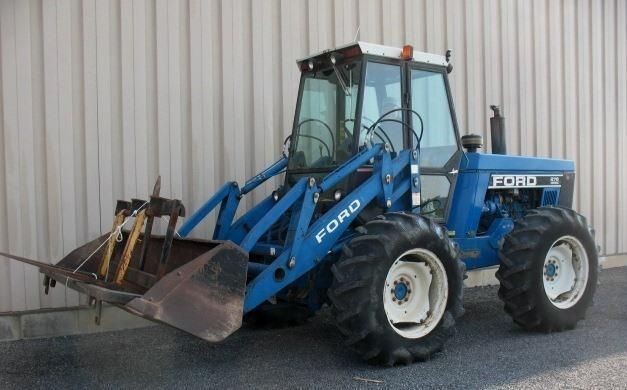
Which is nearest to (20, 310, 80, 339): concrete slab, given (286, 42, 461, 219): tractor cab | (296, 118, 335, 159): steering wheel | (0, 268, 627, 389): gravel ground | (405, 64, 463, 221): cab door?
(0, 268, 627, 389): gravel ground

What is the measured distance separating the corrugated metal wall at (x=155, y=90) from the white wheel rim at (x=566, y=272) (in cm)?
327

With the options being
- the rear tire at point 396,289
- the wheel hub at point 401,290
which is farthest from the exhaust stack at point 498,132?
the wheel hub at point 401,290

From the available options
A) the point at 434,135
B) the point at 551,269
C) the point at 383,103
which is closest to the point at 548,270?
the point at 551,269

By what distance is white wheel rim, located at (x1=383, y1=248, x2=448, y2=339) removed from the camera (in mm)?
4871

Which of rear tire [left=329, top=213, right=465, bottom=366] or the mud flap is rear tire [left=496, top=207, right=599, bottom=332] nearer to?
Result: rear tire [left=329, top=213, right=465, bottom=366]

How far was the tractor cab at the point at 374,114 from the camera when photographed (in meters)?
5.41

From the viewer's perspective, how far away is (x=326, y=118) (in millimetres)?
5723

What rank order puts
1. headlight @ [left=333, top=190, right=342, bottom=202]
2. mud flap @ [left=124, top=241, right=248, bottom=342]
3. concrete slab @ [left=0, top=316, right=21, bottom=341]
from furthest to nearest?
concrete slab @ [left=0, top=316, right=21, bottom=341], headlight @ [left=333, top=190, right=342, bottom=202], mud flap @ [left=124, top=241, right=248, bottom=342]

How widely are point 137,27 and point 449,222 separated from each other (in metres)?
A: 3.77

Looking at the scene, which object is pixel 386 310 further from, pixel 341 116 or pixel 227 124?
pixel 227 124

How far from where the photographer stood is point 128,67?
21.6ft

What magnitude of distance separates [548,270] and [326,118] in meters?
2.56

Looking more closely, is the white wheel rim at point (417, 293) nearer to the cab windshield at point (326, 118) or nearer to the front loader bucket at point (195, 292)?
the cab windshield at point (326, 118)

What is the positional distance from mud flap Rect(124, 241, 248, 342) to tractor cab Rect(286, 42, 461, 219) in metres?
1.38
